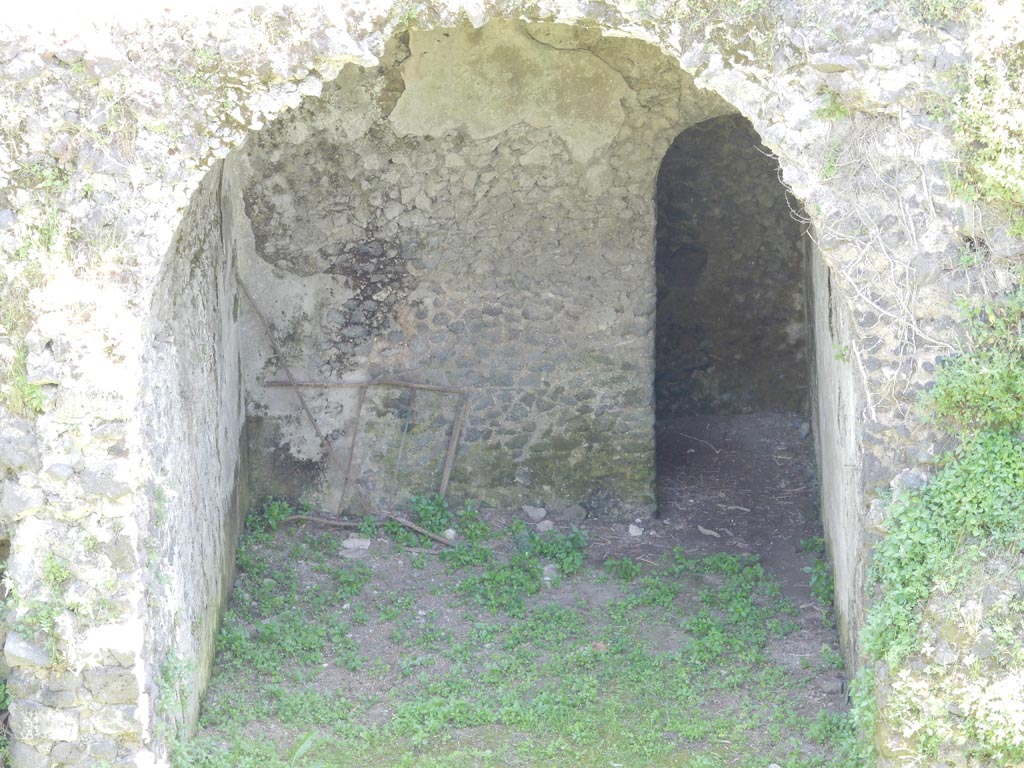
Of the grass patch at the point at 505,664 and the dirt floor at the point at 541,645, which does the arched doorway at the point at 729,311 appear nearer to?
the dirt floor at the point at 541,645

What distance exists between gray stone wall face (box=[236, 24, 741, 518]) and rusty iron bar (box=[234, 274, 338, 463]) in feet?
0.14

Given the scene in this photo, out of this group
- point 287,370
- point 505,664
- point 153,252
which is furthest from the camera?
point 287,370

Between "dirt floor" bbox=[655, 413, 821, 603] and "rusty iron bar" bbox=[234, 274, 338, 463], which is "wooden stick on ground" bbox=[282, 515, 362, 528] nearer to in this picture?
"rusty iron bar" bbox=[234, 274, 338, 463]

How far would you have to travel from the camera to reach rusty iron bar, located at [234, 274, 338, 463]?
7867 mm

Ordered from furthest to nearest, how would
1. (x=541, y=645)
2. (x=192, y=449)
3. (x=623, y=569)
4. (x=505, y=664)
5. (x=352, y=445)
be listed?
(x=352, y=445), (x=623, y=569), (x=541, y=645), (x=505, y=664), (x=192, y=449)

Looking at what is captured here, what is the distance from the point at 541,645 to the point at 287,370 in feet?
8.53

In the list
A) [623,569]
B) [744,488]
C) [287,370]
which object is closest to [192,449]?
[287,370]

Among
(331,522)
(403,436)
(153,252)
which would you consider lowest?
(331,522)

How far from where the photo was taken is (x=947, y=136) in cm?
474

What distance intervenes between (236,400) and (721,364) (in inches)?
175

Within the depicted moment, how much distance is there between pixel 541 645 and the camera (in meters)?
6.66

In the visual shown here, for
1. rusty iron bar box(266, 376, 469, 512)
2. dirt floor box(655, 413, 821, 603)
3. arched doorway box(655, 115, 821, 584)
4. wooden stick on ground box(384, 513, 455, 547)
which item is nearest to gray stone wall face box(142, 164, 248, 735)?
rusty iron bar box(266, 376, 469, 512)

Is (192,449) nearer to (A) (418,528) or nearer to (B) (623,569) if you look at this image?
(A) (418,528)

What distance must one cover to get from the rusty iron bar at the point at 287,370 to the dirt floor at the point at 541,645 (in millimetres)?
533
